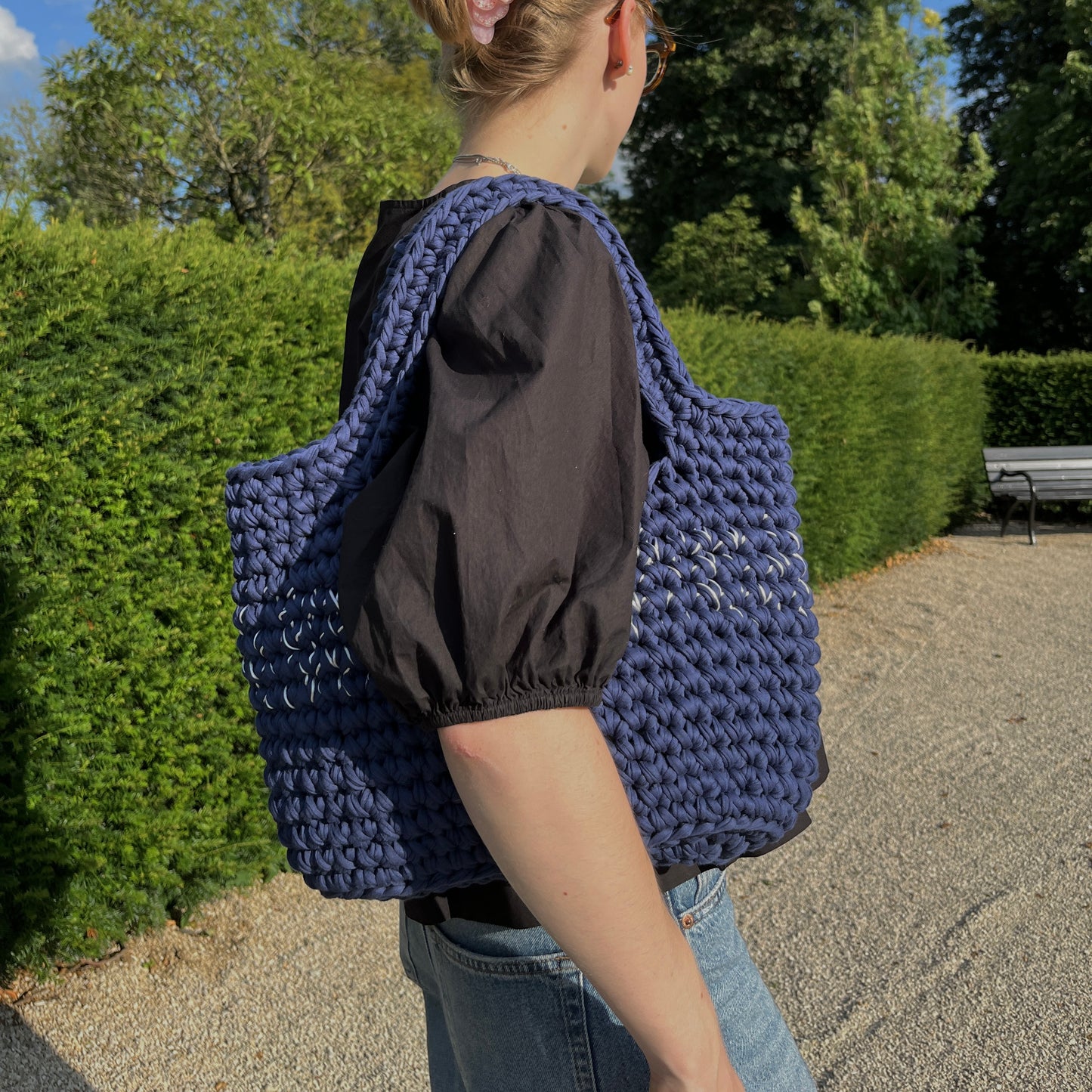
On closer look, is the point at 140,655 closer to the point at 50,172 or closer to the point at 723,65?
the point at 50,172

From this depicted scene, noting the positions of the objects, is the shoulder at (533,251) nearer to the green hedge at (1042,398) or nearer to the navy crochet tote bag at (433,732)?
the navy crochet tote bag at (433,732)

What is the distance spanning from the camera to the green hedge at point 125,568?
3.08m

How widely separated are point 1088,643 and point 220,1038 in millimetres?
6483

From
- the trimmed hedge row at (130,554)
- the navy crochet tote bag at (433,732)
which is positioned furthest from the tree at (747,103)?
the navy crochet tote bag at (433,732)

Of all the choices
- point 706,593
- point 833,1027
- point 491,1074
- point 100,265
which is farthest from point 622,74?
point 833,1027

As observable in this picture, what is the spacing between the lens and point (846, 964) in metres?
3.52

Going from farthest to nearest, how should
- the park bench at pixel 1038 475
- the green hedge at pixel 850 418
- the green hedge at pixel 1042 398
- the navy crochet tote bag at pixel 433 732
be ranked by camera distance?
the green hedge at pixel 1042 398 < the park bench at pixel 1038 475 < the green hedge at pixel 850 418 < the navy crochet tote bag at pixel 433 732

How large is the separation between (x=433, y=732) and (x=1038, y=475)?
40.9 feet

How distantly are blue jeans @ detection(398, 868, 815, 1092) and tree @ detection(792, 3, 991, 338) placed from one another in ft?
55.0

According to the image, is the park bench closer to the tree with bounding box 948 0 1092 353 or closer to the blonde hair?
the tree with bounding box 948 0 1092 353

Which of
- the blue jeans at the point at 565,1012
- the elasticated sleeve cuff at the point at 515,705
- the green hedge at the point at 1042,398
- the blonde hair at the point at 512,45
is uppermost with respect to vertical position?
the blonde hair at the point at 512,45

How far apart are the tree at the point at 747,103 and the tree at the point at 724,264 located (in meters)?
1.95

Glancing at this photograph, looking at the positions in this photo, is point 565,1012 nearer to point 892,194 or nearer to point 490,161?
point 490,161

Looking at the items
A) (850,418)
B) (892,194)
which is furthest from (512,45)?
(892,194)
